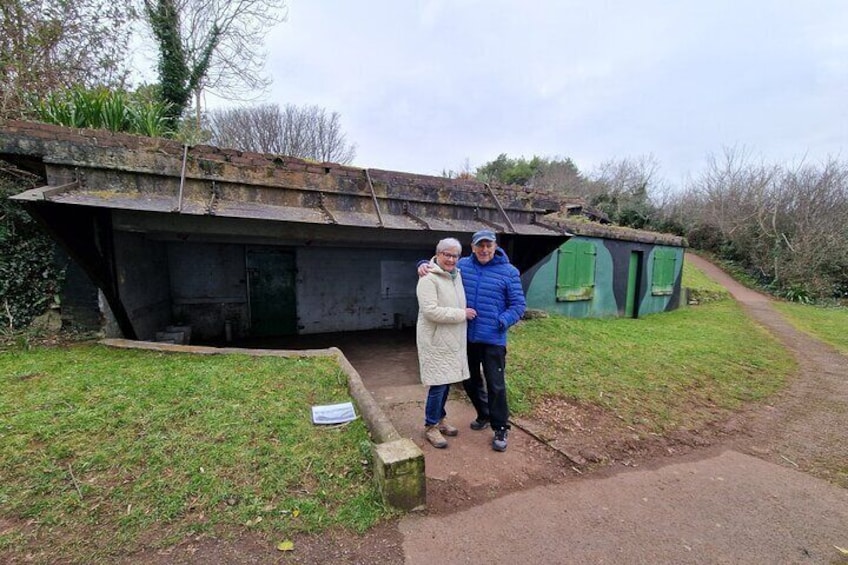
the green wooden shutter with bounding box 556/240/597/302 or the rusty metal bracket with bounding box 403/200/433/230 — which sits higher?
the rusty metal bracket with bounding box 403/200/433/230

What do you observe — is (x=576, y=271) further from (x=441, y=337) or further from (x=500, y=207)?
(x=441, y=337)

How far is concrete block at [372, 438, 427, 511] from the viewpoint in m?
2.51

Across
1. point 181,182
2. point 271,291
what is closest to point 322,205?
point 181,182

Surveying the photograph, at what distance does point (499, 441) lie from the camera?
11.2 ft

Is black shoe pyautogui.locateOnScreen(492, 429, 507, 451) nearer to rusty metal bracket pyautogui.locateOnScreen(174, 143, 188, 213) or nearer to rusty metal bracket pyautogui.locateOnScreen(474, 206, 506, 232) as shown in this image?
rusty metal bracket pyautogui.locateOnScreen(474, 206, 506, 232)

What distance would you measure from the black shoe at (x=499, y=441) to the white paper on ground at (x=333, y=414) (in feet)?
4.27

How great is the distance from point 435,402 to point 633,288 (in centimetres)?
1095

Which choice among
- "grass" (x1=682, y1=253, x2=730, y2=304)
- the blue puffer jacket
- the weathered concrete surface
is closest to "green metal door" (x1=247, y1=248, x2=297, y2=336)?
the blue puffer jacket

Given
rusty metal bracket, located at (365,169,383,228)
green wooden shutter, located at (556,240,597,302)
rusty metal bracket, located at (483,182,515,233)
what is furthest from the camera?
green wooden shutter, located at (556,240,597,302)

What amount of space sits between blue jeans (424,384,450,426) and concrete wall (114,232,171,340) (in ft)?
14.9

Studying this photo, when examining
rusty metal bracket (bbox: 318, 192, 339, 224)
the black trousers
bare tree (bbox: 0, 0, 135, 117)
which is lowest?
the black trousers

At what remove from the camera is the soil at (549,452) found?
7.19 ft

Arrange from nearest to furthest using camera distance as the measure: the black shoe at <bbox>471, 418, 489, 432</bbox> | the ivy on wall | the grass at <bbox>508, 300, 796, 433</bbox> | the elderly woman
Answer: the elderly woman → the black shoe at <bbox>471, 418, 489, 432</bbox> → the ivy on wall → the grass at <bbox>508, 300, 796, 433</bbox>

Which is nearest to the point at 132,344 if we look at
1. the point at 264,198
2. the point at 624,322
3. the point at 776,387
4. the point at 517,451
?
the point at 264,198
